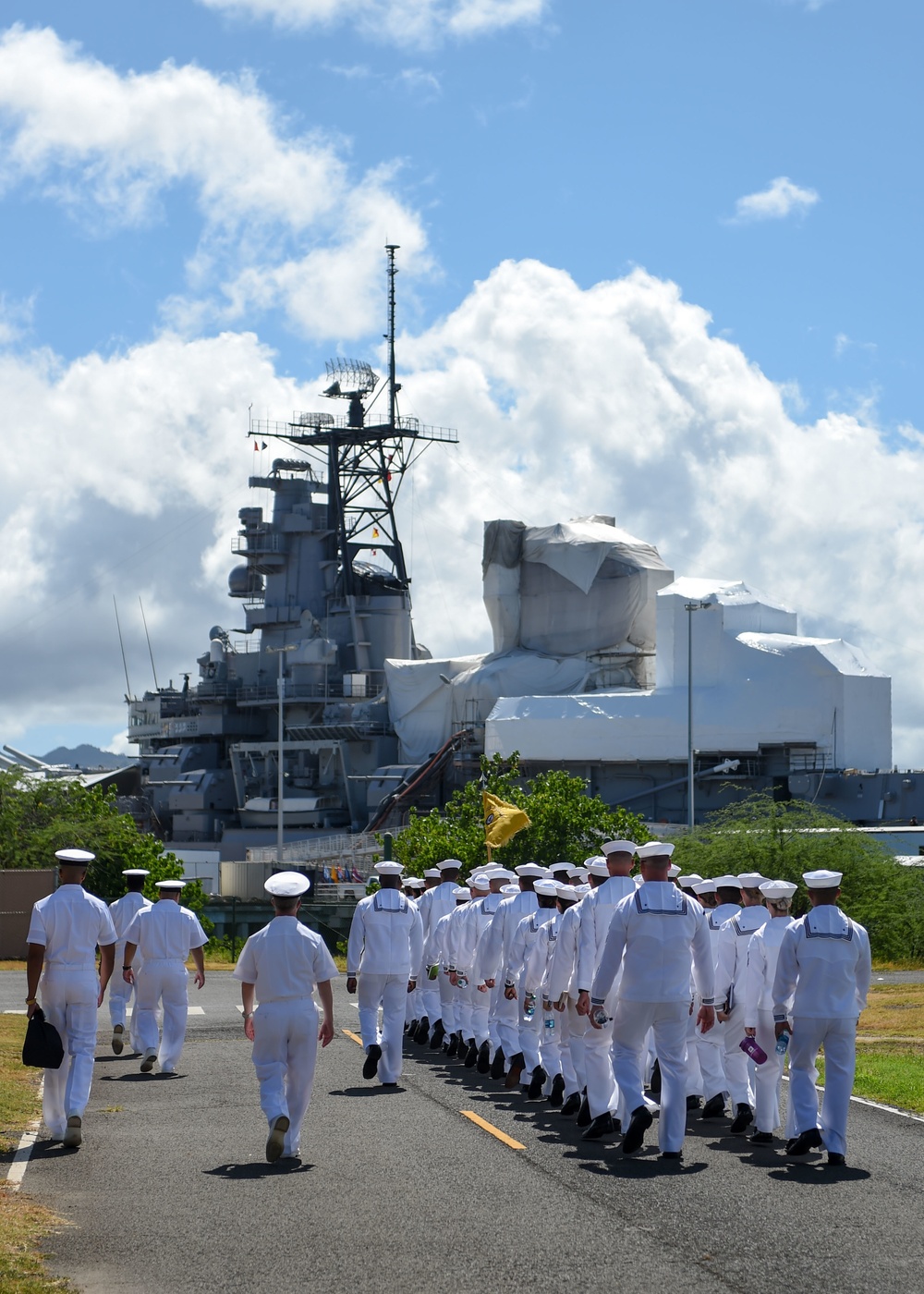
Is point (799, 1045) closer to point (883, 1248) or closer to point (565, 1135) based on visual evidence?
point (565, 1135)

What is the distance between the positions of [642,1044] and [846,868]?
84.5 feet

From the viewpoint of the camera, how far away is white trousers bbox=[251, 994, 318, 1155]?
35.7 ft

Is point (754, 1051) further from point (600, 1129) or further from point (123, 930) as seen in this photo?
point (123, 930)

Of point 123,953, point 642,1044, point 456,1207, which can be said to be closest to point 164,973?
point 123,953

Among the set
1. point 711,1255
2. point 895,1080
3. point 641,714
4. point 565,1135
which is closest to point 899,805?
point 641,714

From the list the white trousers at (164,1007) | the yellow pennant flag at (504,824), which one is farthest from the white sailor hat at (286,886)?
the yellow pennant flag at (504,824)

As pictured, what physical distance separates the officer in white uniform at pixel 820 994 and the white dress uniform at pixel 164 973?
712cm

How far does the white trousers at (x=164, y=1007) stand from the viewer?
16.7m

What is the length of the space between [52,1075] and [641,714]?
53.1m

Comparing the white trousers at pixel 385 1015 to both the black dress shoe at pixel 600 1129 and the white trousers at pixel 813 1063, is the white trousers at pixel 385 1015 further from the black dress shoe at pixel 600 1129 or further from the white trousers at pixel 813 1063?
the white trousers at pixel 813 1063

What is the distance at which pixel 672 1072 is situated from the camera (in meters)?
11.2

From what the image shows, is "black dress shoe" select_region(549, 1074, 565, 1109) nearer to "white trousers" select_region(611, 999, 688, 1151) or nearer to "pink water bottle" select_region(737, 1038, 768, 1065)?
"pink water bottle" select_region(737, 1038, 768, 1065)

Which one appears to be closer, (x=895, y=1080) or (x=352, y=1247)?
(x=352, y=1247)

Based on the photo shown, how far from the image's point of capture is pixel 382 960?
51.8 feet
